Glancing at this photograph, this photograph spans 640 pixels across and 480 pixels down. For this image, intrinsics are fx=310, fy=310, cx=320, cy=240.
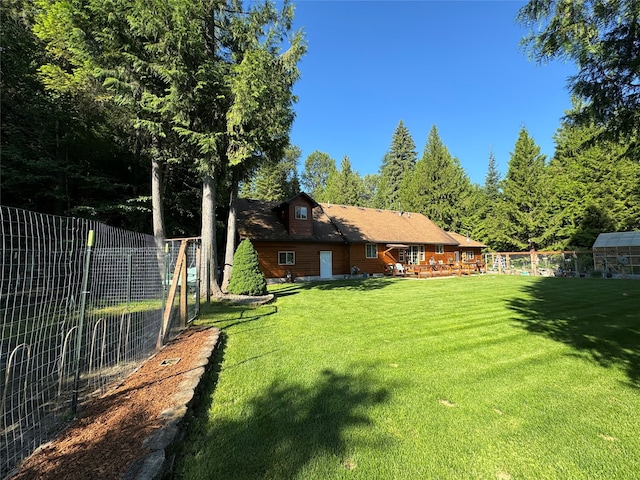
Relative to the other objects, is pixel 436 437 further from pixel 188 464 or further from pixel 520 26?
pixel 520 26

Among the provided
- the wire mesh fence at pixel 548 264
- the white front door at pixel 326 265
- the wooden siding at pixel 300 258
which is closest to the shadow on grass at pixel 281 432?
the wooden siding at pixel 300 258

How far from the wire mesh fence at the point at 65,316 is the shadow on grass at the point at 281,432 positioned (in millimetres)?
1196

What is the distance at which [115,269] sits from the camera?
4.67 meters

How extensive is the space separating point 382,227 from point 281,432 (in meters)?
21.3

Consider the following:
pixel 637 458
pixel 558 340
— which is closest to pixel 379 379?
pixel 637 458

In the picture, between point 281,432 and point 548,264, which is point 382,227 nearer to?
point 548,264

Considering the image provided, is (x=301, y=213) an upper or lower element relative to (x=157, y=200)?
upper

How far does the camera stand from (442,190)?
1341 inches

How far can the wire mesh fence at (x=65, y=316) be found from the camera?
7.94 ft

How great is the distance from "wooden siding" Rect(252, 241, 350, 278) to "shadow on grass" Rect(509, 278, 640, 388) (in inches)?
442

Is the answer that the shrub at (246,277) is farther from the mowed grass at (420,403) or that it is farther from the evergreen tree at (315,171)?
the evergreen tree at (315,171)

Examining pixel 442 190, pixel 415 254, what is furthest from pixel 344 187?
pixel 415 254

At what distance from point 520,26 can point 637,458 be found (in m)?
5.61

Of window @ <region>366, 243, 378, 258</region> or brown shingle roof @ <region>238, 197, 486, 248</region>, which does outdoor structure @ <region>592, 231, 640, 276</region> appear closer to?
brown shingle roof @ <region>238, 197, 486, 248</region>
